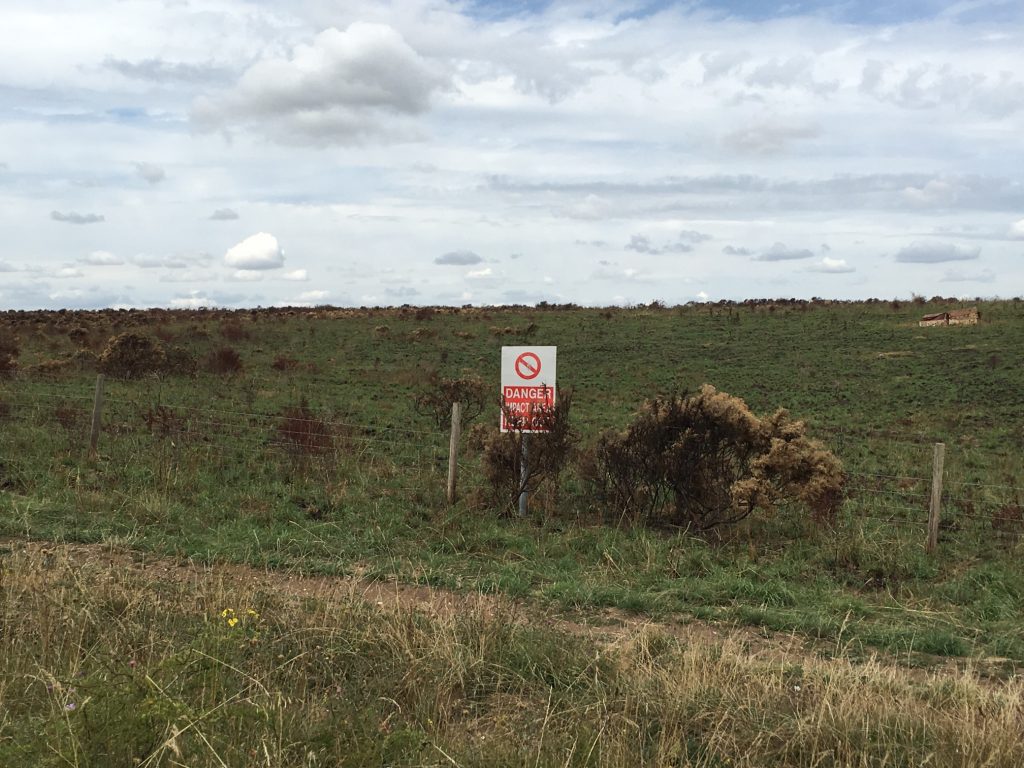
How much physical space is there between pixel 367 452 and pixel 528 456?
12.0ft

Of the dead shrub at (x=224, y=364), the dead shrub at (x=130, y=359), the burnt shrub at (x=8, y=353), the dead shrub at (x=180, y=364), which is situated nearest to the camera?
the burnt shrub at (x=8, y=353)

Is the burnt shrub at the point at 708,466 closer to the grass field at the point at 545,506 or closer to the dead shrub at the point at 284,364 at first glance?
the grass field at the point at 545,506

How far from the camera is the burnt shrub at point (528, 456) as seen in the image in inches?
384

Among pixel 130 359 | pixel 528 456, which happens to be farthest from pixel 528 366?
pixel 130 359

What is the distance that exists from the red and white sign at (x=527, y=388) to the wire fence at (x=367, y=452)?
4.96ft

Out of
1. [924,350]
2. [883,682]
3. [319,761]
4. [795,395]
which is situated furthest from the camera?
[924,350]

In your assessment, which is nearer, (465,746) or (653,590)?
(465,746)

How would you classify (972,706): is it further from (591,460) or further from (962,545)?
(591,460)

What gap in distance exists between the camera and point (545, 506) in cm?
989

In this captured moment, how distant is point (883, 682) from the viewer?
4414mm

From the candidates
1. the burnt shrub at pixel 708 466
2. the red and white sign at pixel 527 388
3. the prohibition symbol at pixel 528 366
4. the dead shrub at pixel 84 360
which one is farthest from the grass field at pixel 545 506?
the prohibition symbol at pixel 528 366

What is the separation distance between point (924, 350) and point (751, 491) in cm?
2312

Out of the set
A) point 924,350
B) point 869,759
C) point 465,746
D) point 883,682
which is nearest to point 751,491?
point 883,682

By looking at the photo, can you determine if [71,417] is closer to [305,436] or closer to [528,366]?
[305,436]
